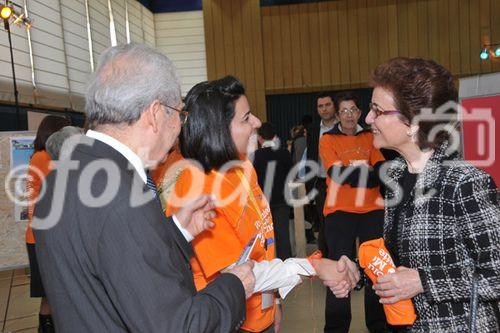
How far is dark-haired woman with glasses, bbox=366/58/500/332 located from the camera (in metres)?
1.53

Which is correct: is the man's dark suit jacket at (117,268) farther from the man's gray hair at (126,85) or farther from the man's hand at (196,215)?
the man's hand at (196,215)

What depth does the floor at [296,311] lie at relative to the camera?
157 inches

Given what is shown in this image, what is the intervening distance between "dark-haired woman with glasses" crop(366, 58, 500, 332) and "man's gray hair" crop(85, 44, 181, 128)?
0.87 m

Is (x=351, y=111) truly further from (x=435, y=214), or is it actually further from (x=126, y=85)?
(x=126, y=85)

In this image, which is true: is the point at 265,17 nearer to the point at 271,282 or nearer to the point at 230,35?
the point at 230,35

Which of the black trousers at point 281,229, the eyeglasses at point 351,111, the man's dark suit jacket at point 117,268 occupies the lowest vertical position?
the black trousers at point 281,229

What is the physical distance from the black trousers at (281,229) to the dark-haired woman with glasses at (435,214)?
3.72m

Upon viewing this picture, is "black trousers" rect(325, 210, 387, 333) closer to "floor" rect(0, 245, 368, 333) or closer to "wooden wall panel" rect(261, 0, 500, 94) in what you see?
"floor" rect(0, 245, 368, 333)

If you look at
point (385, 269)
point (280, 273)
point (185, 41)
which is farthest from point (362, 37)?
point (385, 269)

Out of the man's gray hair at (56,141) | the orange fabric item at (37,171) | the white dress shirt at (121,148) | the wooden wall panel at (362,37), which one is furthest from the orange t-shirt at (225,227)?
the wooden wall panel at (362,37)

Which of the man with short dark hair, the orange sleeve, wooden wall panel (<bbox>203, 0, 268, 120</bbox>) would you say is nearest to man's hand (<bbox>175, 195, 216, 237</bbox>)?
the orange sleeve

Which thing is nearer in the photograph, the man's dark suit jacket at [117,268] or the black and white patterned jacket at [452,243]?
the man's dark suit jacket at [117,268]

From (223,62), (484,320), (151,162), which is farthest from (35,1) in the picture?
(484,320)

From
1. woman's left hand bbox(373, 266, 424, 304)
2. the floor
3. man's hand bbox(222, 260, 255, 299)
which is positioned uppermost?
man's hand bbox(222, 260, 255, 299)
